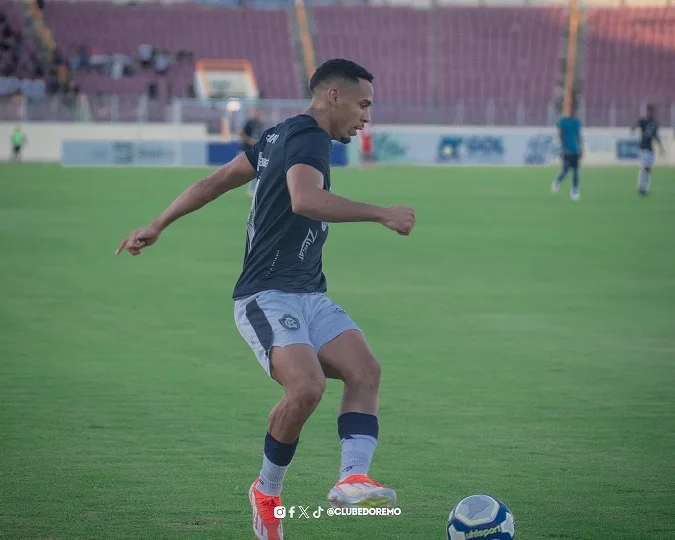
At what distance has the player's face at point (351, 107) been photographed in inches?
215

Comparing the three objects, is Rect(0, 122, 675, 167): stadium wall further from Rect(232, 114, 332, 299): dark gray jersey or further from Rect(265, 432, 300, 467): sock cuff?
Rect(265, 432, 300, 467): sock cuff

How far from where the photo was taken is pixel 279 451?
5305 mm

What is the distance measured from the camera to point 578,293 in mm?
13750

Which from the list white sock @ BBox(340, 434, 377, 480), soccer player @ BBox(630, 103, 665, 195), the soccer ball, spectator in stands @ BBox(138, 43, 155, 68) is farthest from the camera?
spectator in stands @ BBox(138, 43, 155, 68)

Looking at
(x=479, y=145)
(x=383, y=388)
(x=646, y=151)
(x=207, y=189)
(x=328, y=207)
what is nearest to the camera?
(x=328, y=207)

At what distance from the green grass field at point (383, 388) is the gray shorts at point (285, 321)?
0.90m

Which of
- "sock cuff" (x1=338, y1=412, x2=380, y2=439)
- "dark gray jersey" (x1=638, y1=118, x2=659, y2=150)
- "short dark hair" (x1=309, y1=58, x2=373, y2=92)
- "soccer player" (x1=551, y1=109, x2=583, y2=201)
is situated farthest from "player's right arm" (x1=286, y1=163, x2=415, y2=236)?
"dark gray jersey" (x1=638, y1=118, x2=659, y2=150)

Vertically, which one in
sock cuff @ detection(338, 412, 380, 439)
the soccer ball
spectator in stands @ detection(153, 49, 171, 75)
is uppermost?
spectator in stands @ detection(153, 49, 171, 75)

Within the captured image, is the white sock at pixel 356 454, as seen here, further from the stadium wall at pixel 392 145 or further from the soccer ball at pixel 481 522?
the stadium wall at pixel 392 145

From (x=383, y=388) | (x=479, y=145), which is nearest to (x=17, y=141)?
(x=479, y=145)

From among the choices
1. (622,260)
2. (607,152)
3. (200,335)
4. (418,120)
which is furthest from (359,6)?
(200,335)

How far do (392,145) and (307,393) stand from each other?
1679 inches

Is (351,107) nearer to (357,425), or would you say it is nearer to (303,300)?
(303,300)

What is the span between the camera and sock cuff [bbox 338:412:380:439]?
5.44m
